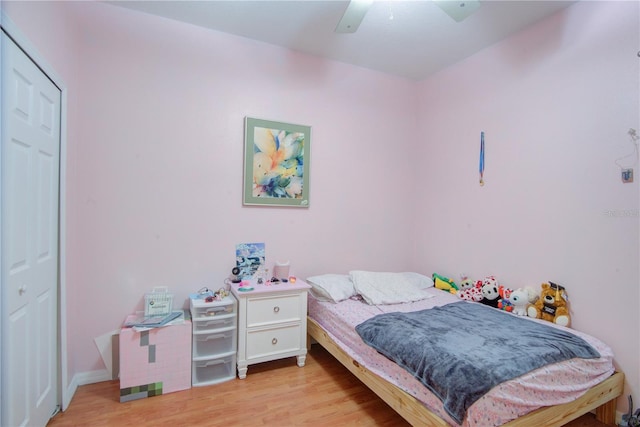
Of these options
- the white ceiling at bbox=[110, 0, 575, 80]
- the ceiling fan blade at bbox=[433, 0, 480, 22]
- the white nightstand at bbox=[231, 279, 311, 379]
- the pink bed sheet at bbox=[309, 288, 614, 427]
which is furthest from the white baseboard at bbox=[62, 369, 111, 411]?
the ceiling fan blade at bbox=[433, 0, 480, 22]

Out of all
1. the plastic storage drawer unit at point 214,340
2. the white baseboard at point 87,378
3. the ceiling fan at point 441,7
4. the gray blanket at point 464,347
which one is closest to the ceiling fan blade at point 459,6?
the ceiling fan at point 441,7

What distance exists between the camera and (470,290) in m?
2.68

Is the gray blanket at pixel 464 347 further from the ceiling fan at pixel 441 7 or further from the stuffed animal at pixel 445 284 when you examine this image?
the ceiling fan at pixel 441 7

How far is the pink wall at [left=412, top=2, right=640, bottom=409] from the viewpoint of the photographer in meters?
1.90

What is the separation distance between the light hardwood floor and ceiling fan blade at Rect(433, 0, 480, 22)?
2494 mm

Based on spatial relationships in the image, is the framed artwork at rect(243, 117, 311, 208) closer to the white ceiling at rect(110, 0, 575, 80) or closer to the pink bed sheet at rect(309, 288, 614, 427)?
the white ceiling at rect(110, 0, 575, 80)

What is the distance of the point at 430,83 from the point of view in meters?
3.37

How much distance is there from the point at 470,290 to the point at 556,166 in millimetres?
1196

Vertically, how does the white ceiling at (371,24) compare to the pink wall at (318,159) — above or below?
above

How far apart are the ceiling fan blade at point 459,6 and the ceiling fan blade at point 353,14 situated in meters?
0.40

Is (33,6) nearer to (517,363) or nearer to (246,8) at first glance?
(246,8)

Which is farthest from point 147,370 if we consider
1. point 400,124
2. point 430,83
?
point 430,83

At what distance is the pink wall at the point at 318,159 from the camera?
197 cm

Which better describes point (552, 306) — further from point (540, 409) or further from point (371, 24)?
point (371, 24)
